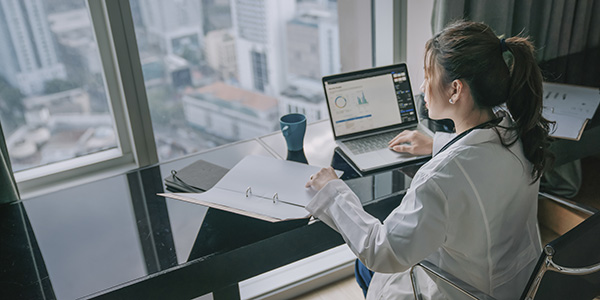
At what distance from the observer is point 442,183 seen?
1045mm

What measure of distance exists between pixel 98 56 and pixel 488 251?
54.6 inches

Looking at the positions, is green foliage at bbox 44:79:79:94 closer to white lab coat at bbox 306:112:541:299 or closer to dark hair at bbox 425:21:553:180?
white lab coat at bbox 306:112:541:299

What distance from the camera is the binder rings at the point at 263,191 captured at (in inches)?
51.0

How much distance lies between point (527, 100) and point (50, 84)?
152 centimetres

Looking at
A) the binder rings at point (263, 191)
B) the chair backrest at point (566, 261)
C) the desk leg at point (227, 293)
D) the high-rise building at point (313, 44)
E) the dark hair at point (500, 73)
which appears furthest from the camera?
the high-rise building at point (313, 44)

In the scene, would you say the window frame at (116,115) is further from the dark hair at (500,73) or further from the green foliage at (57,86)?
the dark hair at (500,73)

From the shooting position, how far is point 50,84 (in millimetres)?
1797

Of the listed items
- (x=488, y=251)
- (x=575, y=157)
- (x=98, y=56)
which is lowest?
(x=575, y=157)

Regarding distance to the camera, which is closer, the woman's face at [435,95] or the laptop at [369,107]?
the woman's face at [435,95]

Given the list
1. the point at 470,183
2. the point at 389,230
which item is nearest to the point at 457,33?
the point at 470,183

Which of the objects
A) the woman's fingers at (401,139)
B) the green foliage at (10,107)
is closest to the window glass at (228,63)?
the green foliage at (10,107)

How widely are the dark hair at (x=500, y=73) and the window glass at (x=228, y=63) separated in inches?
43.4

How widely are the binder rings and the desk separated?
0.18ft

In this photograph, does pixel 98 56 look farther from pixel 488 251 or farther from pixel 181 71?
pixel 488 251
